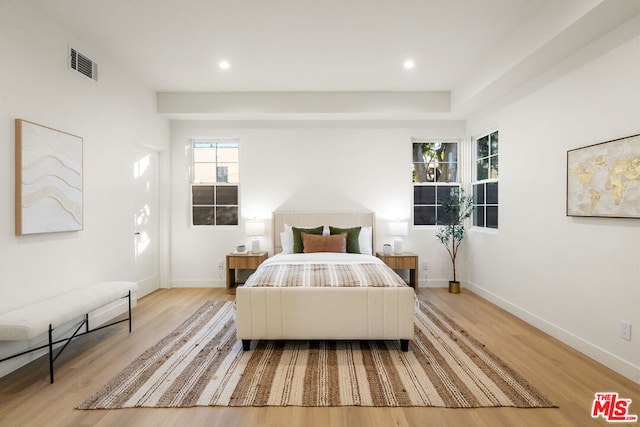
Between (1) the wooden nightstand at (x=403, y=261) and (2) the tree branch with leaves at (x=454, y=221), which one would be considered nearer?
(1) the wooden nightstand at (x=403, y=261)

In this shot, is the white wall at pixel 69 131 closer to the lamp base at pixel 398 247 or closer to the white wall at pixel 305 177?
the white wall at pixel 305 177

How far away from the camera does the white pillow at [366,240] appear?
4.49m

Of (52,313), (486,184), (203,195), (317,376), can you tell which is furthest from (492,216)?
(52,313)

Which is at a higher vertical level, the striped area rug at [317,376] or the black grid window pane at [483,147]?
the black grid window pane at [483,147]

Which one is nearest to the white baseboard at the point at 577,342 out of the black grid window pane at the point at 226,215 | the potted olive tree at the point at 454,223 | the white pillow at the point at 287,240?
the potted olive tree at the point at 454,223

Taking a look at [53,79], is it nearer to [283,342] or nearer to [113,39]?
[113,39]

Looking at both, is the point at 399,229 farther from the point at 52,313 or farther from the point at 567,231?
the point at 52,313

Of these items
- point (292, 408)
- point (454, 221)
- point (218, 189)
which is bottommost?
point (292, 408)

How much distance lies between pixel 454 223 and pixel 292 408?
3761 millimetres

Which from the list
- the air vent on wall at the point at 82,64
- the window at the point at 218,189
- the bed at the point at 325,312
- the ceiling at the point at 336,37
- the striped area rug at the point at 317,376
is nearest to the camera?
the striped area rug at the point at 317,376

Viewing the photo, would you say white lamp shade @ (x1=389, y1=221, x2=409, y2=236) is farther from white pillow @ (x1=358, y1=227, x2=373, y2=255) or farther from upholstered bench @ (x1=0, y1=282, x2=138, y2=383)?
upholstered bench @ (x1=0, y1=282, x2=138, y2=383)

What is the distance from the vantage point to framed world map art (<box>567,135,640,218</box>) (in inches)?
88.7

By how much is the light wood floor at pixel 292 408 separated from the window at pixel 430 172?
220 cm

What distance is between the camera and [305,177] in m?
4.98
